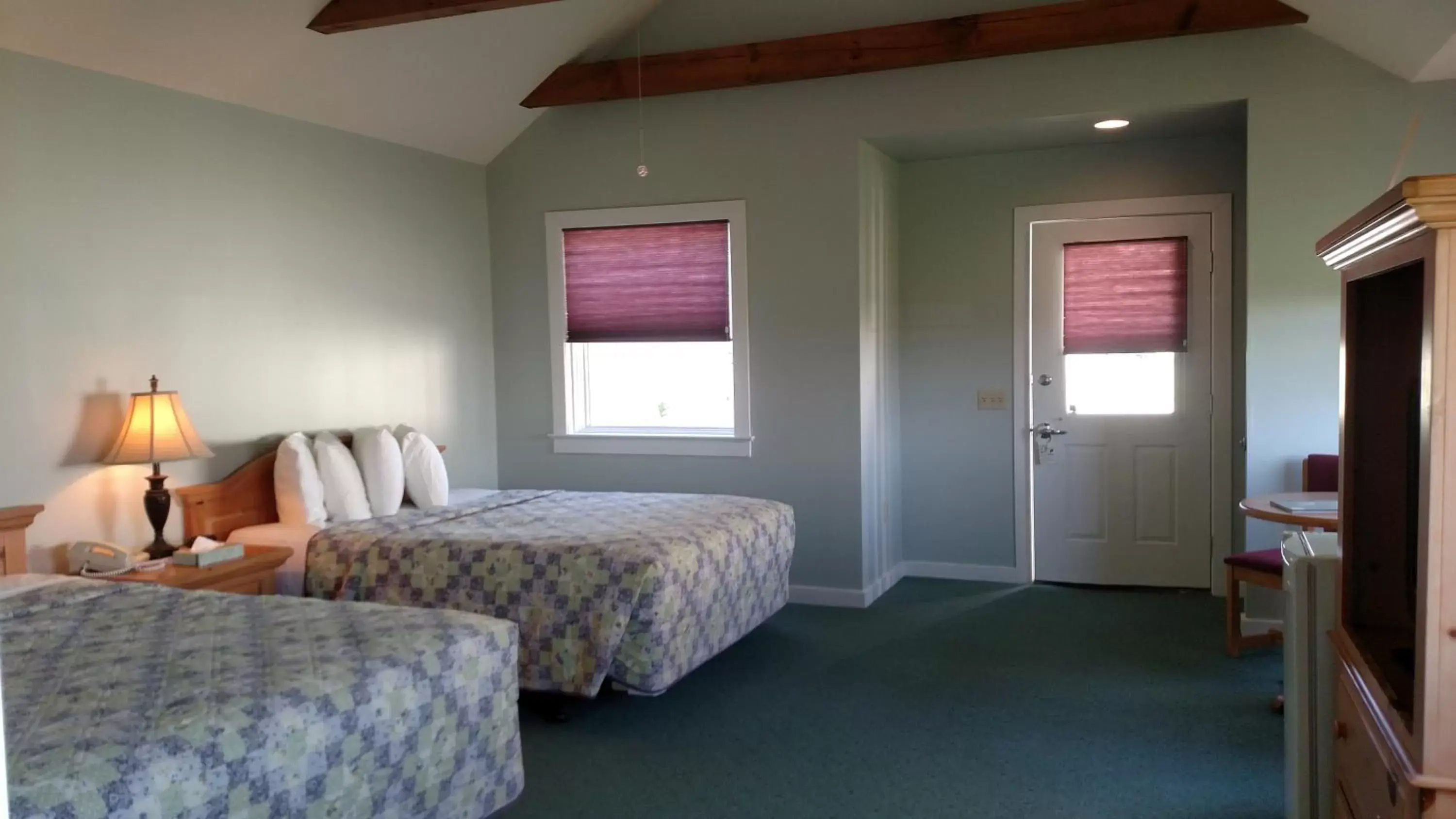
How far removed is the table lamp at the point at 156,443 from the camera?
3764 mm

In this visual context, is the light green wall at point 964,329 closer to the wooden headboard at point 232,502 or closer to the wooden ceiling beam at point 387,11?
the wooden ceiling beam at point 387,11

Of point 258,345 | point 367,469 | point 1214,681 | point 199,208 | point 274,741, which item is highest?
point 199,208

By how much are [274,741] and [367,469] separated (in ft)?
8.62

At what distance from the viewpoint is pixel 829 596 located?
17.6 ft

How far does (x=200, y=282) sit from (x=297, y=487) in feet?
2.96

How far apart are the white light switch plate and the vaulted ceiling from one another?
1.96 metres

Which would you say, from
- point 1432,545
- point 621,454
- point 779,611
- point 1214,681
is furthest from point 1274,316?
point 1432,545

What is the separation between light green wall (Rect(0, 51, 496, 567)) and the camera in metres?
3.63

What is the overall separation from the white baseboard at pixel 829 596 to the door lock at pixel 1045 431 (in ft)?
4.18

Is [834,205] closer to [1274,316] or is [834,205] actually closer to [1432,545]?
[1274,316]

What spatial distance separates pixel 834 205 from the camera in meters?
5.22

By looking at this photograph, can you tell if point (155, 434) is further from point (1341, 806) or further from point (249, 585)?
point (1341, 806)

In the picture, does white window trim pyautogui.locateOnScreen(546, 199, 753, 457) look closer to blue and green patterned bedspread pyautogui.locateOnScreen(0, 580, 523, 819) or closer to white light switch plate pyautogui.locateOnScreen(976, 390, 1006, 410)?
white light switch plate pyautogui.locateOnScreen(976, 390, 1006, 410)

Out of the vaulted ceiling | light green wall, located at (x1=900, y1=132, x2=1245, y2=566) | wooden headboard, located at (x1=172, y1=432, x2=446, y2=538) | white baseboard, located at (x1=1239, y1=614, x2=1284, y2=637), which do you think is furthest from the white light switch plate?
wooden headboard, located at (x1=172, y1=432, x2=446, y2=538)
